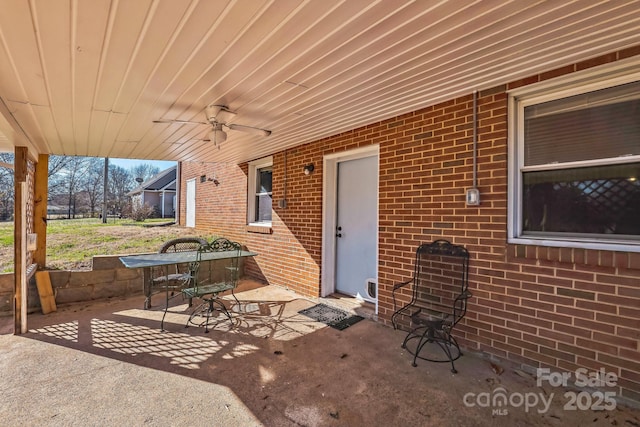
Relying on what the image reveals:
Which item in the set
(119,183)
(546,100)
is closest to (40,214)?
(546,100)

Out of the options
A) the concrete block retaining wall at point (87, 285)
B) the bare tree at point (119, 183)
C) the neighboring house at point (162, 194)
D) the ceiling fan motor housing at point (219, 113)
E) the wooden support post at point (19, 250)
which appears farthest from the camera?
the bare tree at point (119, 183)

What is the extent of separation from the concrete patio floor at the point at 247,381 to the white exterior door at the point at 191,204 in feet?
18.0

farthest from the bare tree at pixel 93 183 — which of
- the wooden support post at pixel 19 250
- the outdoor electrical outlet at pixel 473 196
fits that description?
the outdoor electrical outlet at pixel 473 196

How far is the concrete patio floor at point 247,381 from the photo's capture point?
6.45ft

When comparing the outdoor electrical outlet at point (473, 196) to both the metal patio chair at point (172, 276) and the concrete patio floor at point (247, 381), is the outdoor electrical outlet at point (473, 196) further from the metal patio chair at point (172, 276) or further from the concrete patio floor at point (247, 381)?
the metal patio chair at point (172, 276)

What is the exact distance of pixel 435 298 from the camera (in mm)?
3113

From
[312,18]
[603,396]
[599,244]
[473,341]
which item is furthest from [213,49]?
[603,396]

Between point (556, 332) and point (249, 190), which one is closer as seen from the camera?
point (556, 332)

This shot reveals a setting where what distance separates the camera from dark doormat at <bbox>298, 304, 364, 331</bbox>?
359 centimetres

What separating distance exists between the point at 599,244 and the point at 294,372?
8.48 feet

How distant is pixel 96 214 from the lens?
19203mm

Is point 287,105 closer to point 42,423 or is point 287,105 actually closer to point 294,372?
point 294,372

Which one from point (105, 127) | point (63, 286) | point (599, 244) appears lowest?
point (63, 286)

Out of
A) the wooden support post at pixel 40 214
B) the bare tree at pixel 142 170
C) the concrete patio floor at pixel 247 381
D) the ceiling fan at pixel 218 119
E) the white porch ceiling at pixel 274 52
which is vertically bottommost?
the concrete patio floor at pixel 247 381
